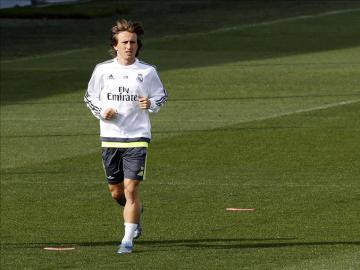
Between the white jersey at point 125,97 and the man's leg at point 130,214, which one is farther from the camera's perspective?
the white jersey at point 125,97

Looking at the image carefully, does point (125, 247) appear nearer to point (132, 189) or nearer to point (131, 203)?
point (131, 203)

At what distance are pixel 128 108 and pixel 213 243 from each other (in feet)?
4.90

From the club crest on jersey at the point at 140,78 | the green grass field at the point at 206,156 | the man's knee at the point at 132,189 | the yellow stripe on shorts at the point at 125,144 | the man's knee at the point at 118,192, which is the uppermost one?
the club crest on jersey at the point at 140,78

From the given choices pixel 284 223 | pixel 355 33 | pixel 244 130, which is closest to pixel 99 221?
pixel 284 223

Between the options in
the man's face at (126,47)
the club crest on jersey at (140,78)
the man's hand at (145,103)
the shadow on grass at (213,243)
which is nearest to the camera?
the man's face at (126,47)

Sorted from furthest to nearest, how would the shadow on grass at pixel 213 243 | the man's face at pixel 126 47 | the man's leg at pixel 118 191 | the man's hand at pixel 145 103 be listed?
the man's leg at pixel 118 191 → the shadow on grass at pixel 213 243 → the man's hand at pixel 145 103 → the man's face at pixel 126 47

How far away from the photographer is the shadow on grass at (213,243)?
44.0 feet

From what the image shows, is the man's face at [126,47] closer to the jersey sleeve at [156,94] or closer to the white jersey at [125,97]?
the white jersey at [125,97]

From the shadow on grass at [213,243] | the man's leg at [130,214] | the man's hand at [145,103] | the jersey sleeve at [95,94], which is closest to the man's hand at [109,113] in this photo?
the jersey sleeve at [95,94]

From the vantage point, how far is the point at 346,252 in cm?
1287

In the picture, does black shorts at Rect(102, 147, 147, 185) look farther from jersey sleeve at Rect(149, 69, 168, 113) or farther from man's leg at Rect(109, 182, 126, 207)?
jersey sleeve at Rect(149, 69, 168, 113)

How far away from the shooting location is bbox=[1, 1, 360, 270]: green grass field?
1347cm

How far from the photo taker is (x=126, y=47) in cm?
1301

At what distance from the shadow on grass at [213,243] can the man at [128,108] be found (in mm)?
538
